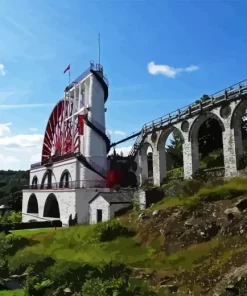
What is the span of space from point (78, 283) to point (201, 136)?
30.2 meters

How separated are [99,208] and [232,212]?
45.5 ft

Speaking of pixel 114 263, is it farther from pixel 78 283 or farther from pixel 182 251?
pixel 182 251

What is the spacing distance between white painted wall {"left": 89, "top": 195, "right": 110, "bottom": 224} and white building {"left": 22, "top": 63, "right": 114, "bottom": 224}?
2.48 m

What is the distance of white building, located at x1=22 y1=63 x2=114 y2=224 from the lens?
33.6 meters

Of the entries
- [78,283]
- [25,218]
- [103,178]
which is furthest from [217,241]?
[25,218]

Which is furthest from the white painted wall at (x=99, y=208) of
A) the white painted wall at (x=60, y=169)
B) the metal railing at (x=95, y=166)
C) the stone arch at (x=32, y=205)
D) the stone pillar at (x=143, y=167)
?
the stone arch at (x=32, y=205)

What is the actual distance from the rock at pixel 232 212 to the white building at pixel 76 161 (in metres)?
17.4

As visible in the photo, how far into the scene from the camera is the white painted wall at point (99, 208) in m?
25.5

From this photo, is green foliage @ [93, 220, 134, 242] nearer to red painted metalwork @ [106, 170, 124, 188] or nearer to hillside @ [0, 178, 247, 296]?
hillside @ [0, 178, 247, 296]

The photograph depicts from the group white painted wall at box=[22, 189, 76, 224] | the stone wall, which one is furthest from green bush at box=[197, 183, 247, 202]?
white painted wall at box=[22, 189, 76, 224]

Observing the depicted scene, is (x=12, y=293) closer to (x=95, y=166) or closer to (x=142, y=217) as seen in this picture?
(x=142, y=217)

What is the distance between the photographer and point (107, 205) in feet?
83.6

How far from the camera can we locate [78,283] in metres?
12.5

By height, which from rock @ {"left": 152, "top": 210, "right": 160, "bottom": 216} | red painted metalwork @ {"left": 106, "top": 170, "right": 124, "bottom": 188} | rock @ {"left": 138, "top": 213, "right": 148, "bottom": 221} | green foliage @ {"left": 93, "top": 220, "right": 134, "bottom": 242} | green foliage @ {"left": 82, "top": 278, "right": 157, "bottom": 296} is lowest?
green foliage @ {"left": 82, "top": 278, "right": 157, "bottom": 296}
